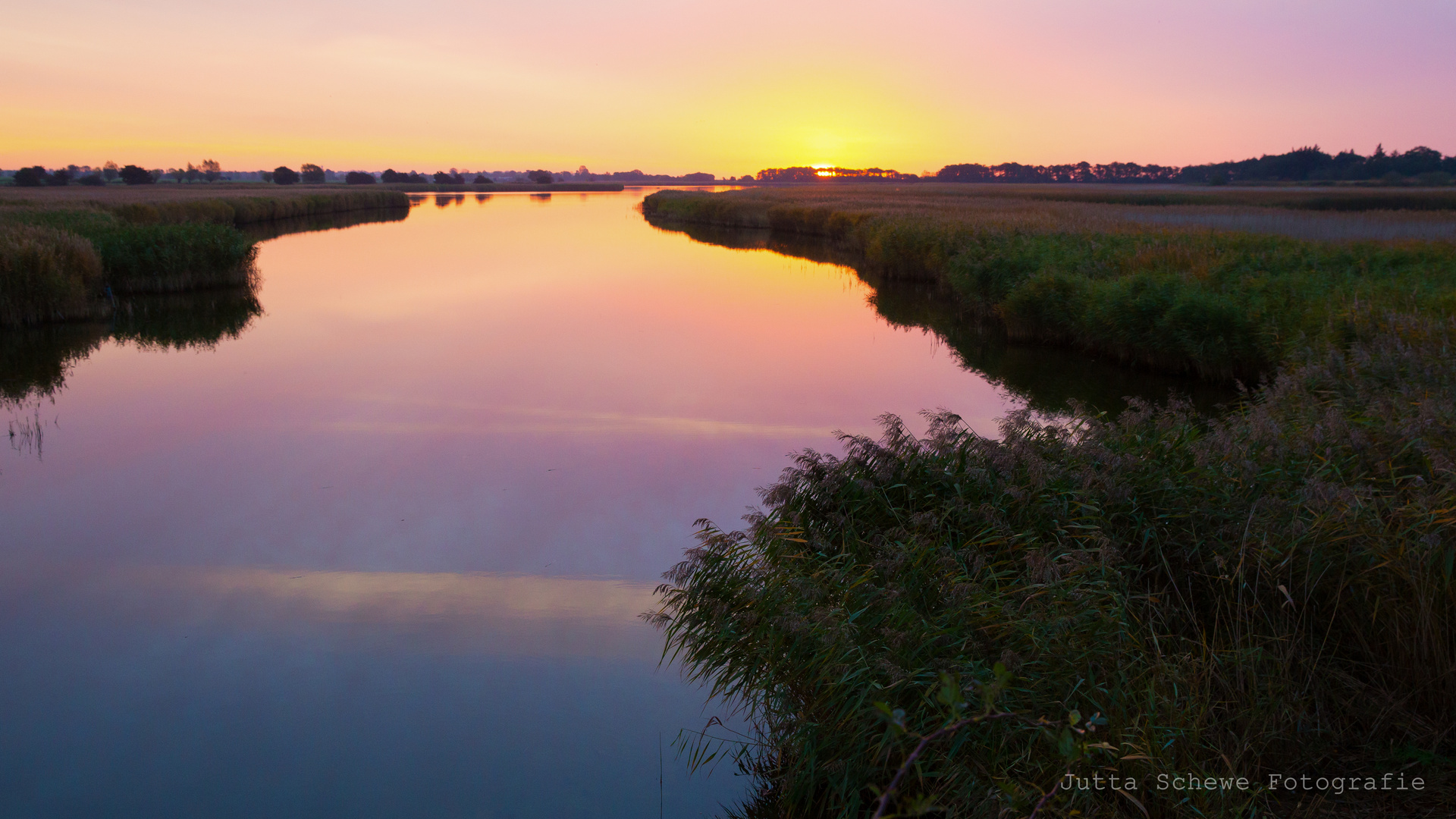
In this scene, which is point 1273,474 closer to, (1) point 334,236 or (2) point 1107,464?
(2) point 1107,464

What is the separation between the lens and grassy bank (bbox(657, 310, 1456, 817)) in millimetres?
2664

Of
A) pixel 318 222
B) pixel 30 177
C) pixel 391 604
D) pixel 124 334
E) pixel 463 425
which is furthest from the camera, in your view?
pixel 30 177

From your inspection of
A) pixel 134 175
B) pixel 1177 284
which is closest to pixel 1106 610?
pixel 1177 284

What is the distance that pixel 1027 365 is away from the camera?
11172mm

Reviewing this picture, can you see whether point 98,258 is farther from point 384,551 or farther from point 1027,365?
point 1027,365

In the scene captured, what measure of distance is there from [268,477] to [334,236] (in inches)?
1040

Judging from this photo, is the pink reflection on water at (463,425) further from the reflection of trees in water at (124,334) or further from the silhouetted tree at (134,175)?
the silhouetted tree at (134,175)

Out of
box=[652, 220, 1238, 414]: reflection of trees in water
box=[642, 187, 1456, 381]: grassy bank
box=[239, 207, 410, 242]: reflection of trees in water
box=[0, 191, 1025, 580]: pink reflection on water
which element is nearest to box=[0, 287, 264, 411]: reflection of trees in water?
box=[0, 191, 1025, 580]: pink reflection on water

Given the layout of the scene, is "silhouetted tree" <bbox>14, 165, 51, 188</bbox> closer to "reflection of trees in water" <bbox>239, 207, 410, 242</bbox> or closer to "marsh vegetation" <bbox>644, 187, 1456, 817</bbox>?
"reflection of trees in water" <bbox>239, 207, 410, 242</bbox>

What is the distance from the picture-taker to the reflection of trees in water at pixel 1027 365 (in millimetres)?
9305

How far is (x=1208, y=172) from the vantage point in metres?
86.7

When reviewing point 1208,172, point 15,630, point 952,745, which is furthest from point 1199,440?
point 1208,172

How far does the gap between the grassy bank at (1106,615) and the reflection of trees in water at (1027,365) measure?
57.3 inches

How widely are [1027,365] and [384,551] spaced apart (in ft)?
27.6
